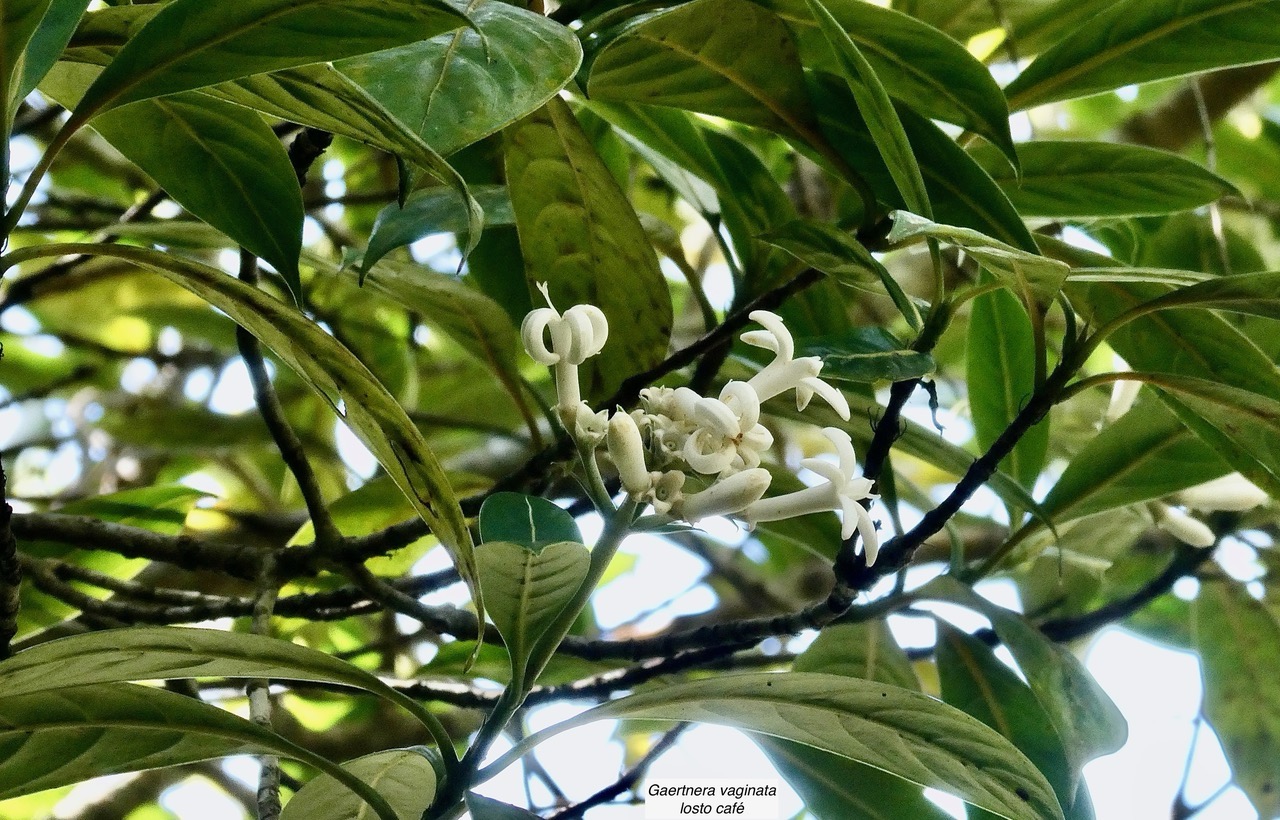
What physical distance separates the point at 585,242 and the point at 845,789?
1.41ft

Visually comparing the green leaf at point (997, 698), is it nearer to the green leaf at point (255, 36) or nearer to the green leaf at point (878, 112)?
the green leaf at point (878, 112)

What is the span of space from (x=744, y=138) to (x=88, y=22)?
0.96 m

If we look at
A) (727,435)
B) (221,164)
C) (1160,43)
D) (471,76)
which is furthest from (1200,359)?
(221,164)

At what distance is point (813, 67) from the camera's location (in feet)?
2.91

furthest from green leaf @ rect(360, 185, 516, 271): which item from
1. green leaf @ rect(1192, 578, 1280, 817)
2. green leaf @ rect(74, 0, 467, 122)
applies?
green leaf @ rect(1192, 578, 1280, 817)

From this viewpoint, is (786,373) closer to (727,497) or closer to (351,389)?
(727,497)

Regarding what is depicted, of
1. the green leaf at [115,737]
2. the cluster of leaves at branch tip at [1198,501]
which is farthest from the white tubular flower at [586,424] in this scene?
the cluster of leaves at branch tip at [1198,501]

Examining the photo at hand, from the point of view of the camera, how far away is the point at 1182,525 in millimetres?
1064

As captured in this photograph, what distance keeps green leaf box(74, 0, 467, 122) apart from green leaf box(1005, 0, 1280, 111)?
0.51 meters

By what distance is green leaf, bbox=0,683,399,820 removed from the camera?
2.02 feet

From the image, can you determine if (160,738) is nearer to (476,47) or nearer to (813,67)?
(476,47)

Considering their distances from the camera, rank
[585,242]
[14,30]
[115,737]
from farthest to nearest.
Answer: [585,242], [115,737], [14,30]

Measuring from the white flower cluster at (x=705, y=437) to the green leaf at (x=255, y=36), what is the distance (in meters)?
0.15

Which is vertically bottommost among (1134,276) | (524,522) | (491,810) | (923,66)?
(491,810)
